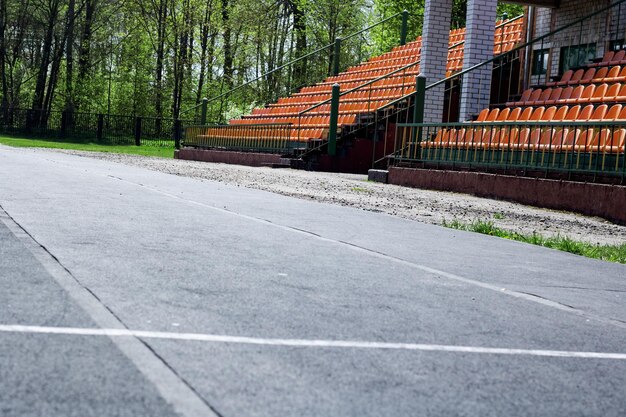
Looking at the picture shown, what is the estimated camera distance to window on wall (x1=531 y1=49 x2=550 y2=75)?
27.9 m

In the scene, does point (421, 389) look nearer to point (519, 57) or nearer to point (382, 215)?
point (382, 215)

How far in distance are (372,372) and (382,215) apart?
29.9 ft

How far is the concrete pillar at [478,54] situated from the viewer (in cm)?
2531

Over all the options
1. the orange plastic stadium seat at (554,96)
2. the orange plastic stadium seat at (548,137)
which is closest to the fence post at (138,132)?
the orange plastic stadium seat at (554,96)

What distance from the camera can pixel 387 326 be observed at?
17.5 ft

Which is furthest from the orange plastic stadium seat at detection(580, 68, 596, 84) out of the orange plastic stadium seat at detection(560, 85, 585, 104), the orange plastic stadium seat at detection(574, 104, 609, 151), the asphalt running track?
the asphalt running track

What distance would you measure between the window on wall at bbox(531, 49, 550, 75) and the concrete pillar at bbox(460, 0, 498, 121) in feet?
8.62

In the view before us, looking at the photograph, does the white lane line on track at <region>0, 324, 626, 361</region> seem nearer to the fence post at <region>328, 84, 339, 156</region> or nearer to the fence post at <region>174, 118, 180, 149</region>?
the fence post at <region>328, 84, 339, 156</region>

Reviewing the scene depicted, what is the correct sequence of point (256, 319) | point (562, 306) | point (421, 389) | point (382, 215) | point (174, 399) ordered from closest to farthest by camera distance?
point (174, 399) < point (421, 389) < point (256, 319) < point (562, 306) < point (382, 215)

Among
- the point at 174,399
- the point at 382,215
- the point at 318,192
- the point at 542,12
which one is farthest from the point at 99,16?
the point at 174,399

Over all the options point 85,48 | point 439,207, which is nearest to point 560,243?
point 439,207

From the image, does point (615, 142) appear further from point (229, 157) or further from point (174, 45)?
point (174, 45)

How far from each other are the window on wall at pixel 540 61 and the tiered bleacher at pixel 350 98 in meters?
1.33

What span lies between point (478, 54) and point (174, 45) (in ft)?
127
